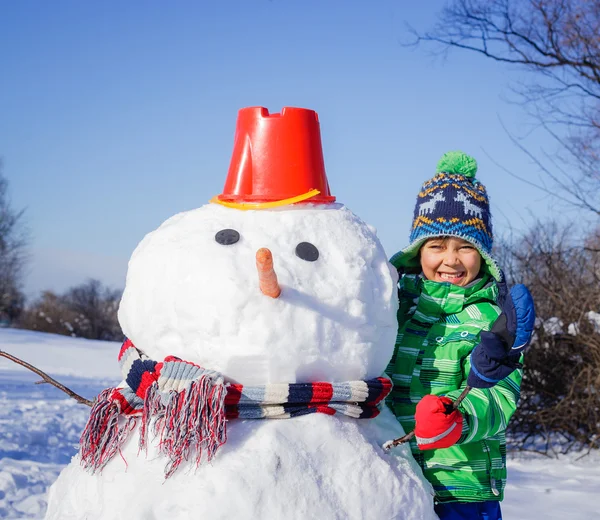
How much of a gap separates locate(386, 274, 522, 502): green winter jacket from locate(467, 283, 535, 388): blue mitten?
0.17 m

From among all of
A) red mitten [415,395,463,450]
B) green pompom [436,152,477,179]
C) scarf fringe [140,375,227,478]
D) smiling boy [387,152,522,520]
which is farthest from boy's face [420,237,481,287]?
scarf fringe [140,375,227,478]

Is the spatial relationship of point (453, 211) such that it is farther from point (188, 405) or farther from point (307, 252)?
point (188, 405)

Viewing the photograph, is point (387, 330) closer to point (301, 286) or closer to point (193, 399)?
point (301, 286)

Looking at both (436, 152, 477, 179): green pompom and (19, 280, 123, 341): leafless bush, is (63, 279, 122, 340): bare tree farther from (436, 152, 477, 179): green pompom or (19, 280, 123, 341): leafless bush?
(436, 152, 477, 179): green pompom

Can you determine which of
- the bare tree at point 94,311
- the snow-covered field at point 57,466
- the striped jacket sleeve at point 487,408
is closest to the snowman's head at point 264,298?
the striped jacket sleeve at point 487,408

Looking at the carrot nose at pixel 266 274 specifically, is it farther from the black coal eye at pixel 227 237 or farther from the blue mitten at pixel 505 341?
the blue mitten at pixel 505 341

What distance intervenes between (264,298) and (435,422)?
0.54 meters

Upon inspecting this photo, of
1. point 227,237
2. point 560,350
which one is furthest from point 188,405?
point 560,350

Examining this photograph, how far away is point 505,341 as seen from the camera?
178cm

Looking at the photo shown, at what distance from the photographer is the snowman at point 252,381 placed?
5.16 ft

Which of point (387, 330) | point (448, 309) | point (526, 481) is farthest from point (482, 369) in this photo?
point (526, 481)

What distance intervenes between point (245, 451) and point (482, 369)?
2.18ft

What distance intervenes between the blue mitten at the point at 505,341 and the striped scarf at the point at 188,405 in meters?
0.25

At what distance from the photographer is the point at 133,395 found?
5.84ft
